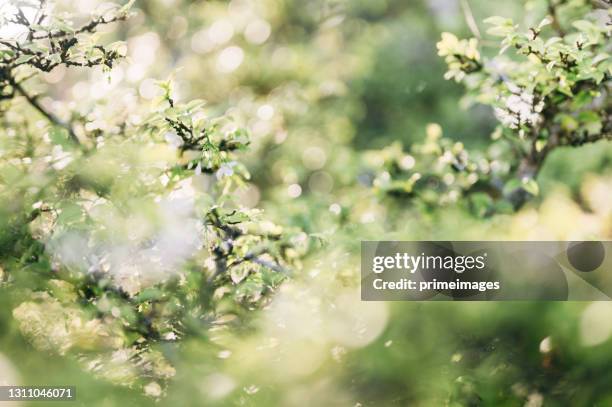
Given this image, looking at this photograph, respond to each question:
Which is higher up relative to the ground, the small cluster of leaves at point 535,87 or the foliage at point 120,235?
the small cluster of leaves at point 535,87

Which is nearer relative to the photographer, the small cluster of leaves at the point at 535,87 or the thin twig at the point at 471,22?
the small cluster of leaves at the point at 535,87

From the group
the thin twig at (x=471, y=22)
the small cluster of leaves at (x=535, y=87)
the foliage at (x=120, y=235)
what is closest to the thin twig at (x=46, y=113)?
the foliage at (x=120, y=235)

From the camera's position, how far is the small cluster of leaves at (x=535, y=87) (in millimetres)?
1265

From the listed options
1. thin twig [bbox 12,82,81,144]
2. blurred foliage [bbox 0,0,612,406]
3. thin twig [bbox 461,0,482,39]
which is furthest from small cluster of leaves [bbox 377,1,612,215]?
thin twig [bbox 12,82,81,144]

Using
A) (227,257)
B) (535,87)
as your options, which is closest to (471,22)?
(535,87)

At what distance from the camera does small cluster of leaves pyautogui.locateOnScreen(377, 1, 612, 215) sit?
1.26m

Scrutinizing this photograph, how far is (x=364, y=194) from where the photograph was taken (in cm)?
217

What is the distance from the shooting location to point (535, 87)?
1.44m

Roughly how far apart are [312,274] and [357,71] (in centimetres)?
217

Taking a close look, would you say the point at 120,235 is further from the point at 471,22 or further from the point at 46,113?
the point at 471,22

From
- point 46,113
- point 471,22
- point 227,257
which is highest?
point 471,22

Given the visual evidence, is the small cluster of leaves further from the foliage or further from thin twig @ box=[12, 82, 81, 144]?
thin twig @ box=[12, 82, 81, 144]

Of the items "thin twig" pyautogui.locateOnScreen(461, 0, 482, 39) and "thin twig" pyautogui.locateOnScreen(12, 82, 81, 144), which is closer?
"thin twig" pyautogui.locateOnScreen(12, 82, 81, 144)

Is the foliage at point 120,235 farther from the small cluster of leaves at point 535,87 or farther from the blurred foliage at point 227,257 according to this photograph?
the small cluster of leaves at point 535,87
